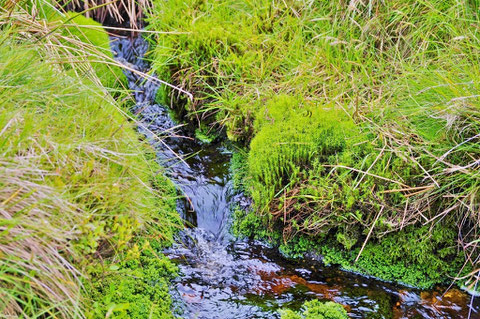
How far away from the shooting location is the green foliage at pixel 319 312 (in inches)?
111

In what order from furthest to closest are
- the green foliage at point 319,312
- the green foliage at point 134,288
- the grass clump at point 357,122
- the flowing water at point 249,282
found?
the grass clump at point 357,122, the flowing water at point 249,282, the green foliage at point 319,312, the green foliage at point 134,288

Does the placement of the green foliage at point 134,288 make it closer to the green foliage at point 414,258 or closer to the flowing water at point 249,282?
the flowing water at point 249,282

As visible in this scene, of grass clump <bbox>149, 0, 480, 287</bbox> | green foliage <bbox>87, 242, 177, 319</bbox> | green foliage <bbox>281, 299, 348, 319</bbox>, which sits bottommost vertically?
green foliage <bbox>281, 299, 348, 319</bbox>

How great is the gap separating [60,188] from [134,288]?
86cm

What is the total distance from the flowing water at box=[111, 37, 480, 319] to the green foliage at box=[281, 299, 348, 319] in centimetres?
17

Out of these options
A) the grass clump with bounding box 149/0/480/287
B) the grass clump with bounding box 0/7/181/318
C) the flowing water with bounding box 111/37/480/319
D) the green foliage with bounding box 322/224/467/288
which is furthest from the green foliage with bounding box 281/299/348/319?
the grass clump with bounding box 0/7/181/318

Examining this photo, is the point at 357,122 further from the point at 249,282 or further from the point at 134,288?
the point at 134,288

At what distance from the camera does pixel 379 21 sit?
4.44 meters

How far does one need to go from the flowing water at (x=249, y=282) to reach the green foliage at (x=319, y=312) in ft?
0.57

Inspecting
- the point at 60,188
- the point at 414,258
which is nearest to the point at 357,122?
the point at 414,258

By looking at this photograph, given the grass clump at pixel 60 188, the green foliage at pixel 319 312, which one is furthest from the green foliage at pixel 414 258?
the grass clump at pixel 60 188

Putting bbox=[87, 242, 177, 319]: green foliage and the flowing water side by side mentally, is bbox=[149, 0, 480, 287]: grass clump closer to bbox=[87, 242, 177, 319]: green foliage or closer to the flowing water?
the flowing water

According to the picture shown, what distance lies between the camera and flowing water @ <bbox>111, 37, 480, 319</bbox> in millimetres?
3121

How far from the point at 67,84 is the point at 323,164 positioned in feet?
6.26
